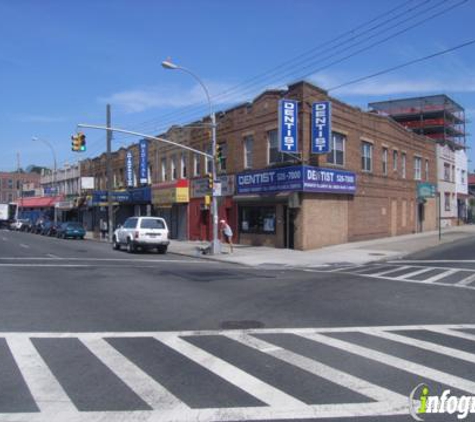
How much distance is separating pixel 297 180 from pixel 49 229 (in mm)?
32570

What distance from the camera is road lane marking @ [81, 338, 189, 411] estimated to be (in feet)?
17.3

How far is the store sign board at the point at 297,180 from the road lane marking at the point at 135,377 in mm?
19319

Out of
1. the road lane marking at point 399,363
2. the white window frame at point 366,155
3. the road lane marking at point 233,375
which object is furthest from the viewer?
the white window frame at point 366,155

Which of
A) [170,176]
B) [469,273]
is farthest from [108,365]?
[170,176]

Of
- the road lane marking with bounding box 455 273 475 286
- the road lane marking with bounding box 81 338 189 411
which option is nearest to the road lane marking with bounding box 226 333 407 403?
the road lane marking with bounding box 81 338 189 411

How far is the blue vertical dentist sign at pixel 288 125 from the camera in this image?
25500 millimetres

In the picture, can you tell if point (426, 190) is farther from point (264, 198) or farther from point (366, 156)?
point (264, 198)

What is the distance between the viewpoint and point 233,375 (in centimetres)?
615

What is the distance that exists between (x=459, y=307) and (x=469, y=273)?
6.80m

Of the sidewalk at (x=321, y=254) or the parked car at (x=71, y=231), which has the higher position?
the parked car at (x=71, y=231)

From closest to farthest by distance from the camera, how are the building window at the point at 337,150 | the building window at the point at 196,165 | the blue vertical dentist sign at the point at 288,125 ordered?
the blue vertical dentist sign at the point at 288,125
the building window at the point at 337,150
the building window at the point at 196,165

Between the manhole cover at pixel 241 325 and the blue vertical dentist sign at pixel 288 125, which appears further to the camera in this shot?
the blue vertical dentist sign at pixel 288 125

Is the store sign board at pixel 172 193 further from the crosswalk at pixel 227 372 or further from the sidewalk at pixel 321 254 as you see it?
the crosswalk at pixel 227 372

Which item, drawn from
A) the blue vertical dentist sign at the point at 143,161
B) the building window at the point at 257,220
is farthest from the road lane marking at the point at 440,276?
the blue vertical dentist sign at the point at 143,161
